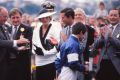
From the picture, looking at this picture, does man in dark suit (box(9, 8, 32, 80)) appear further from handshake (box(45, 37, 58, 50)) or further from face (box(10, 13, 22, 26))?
handshake (box(45, 37, 58, 50))

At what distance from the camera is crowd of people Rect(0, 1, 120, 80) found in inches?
345

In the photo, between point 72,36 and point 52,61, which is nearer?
point 72,36

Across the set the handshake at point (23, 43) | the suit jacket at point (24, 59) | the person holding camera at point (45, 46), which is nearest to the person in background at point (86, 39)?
the person holding camera at point (45, 46)

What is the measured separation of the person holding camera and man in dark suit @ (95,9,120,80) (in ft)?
4.02

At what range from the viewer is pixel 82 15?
9914 millimetres

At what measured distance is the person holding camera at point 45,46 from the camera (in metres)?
10.4

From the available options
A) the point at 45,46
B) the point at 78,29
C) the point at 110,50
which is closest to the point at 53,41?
the point at 45,46

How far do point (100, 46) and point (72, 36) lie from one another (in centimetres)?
99

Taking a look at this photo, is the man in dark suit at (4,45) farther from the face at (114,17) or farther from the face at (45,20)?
the face at (114,17)

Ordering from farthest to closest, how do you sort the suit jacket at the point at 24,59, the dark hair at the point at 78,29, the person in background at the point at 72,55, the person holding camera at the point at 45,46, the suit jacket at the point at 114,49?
the suit jacket at the point at 24,59, the person holding camera at the point at 45,46, the suit jacket at the point at 114,49, the dark hair at the point at 78,29, the person in background at the point at 72,55

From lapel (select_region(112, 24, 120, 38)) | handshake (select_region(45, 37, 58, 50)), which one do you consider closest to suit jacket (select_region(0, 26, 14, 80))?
handshake (select_region(45, 37, 58, 50))

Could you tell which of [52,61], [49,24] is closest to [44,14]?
[49,24]

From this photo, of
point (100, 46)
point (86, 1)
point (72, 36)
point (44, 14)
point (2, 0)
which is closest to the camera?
point (72, 36)

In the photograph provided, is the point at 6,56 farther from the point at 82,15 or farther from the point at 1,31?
the point at 82,15
